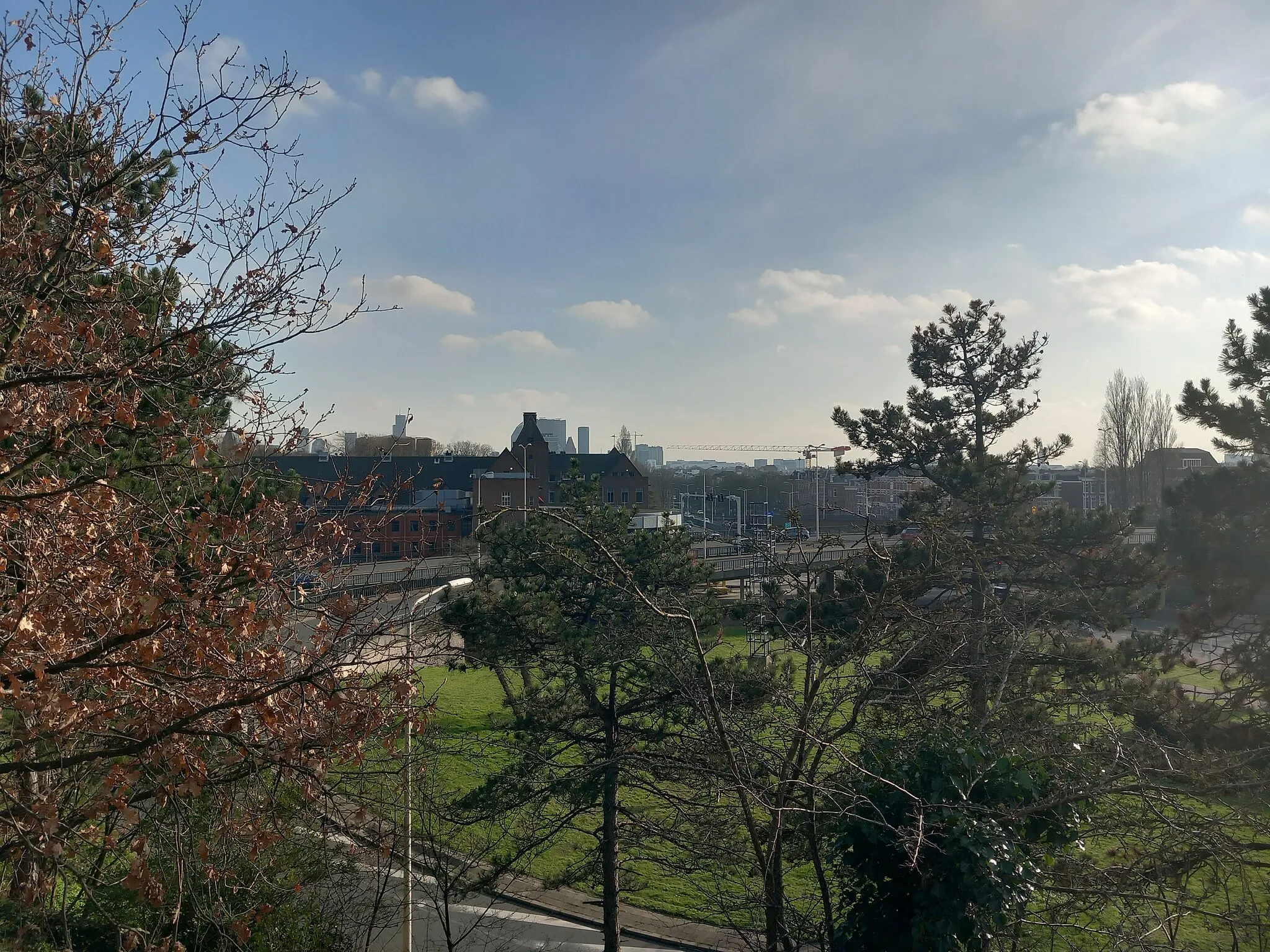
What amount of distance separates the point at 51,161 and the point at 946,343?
15.9 m

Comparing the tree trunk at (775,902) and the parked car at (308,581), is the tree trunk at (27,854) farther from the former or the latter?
the tree trunk at (775,902)

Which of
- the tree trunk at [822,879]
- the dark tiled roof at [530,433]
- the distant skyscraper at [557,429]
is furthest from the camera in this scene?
the distant skyscraper at [557,429]

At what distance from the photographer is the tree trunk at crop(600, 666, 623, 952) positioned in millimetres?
10438

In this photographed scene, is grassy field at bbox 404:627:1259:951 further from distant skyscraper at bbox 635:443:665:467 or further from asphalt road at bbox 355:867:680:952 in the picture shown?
distant skyscraper at bbox 635:443:665:467

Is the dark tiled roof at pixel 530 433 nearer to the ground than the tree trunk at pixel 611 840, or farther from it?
farther from it

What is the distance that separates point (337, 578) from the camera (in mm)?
7527

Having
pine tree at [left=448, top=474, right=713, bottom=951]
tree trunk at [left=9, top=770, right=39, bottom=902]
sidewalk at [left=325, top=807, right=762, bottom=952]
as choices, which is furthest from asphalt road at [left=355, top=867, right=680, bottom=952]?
tree trunk at [left=9, top=770, right=39, bottom=902]

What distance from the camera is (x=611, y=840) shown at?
431 inches

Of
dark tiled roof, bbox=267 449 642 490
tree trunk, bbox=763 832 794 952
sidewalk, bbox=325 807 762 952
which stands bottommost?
sidewalk, bbox=325 807 762 952

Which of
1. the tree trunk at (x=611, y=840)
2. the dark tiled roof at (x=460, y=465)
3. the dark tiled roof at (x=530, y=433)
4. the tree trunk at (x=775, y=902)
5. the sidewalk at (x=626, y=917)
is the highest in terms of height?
the dark tiled roof at (x=530, y=433)

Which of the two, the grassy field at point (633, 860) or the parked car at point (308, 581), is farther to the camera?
the grassy field at point (633, 860)

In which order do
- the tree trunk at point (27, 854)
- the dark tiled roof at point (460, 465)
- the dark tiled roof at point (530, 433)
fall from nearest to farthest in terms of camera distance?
the tree trunk at point (27, 854) < the dark tiled roof at point (460, 465) < the dark tiled roof at point (530, 433)

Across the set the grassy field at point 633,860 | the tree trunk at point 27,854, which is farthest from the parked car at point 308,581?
the tree trunk at point 27,854

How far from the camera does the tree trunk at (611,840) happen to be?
34.2ft
